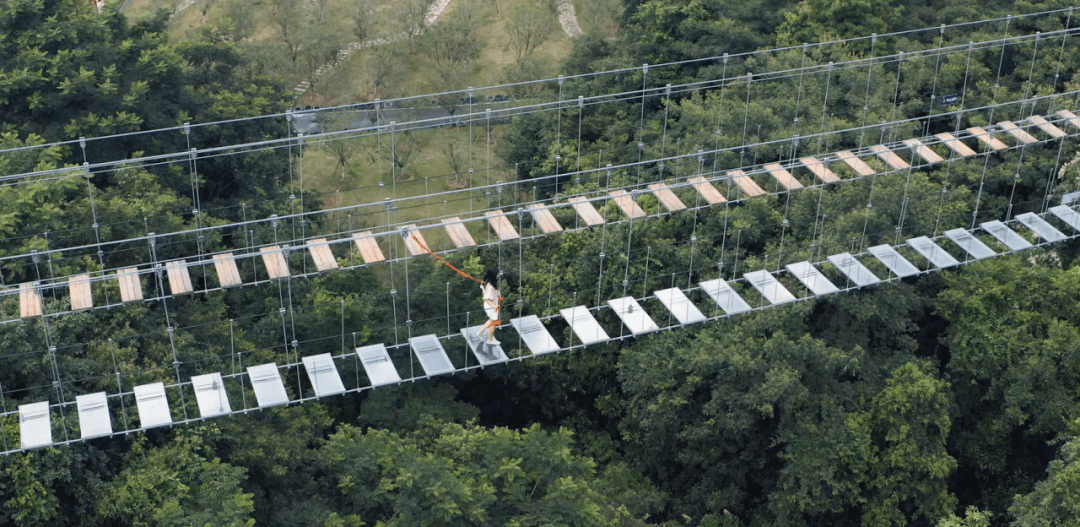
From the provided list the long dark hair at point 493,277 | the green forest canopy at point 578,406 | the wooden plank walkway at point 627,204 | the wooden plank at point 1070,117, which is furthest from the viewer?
the wooden plank at point 1070,117

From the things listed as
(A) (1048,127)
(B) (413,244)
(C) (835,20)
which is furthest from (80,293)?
(C) (835,20)

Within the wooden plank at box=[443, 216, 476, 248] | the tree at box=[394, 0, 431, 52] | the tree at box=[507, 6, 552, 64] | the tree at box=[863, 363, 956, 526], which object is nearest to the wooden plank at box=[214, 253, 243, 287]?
the wooden plank at box=[443, 216, 476, 248]

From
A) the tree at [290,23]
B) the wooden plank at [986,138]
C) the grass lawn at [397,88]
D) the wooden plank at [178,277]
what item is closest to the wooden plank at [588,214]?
the wooden plank at [178,277]

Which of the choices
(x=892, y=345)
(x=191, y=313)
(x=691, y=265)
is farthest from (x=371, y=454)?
(x=892, y=345)

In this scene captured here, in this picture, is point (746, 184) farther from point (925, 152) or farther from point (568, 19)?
point (568, 19)

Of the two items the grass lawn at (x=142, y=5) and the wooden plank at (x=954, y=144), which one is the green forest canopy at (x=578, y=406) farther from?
the grass lawn at (x=142, y=5)

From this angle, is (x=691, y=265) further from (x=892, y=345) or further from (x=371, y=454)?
(x=371, y=454)

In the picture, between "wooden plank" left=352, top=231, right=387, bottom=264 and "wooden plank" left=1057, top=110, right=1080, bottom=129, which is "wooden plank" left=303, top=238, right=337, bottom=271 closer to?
"wooden plank" left=352, top=231, right=387, bottom=264

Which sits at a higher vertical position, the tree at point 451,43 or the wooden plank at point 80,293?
the wooden plank at point 80,293
